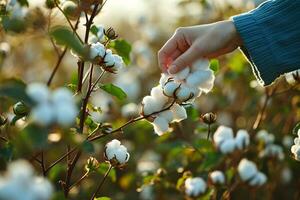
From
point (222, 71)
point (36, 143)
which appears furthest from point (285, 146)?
point (36, 143)

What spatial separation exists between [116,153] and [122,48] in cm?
36

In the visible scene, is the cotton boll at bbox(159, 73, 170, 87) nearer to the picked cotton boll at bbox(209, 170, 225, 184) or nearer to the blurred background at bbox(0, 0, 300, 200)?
the blurred background at bbox(0, 0, 300, 200)

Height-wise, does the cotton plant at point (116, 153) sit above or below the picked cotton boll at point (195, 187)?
above

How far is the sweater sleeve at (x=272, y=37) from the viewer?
53.7 inches

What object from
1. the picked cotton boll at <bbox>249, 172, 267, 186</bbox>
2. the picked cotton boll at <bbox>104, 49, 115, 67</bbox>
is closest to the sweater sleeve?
the picked cotton boll at <bbox>104, 49, 115, 67</bbox>

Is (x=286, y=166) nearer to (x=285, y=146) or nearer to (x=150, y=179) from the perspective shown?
(x=285, y=146)

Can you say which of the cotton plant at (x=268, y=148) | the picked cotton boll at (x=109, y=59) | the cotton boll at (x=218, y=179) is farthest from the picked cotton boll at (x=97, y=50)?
the cotton plant at (x=268, y=148)

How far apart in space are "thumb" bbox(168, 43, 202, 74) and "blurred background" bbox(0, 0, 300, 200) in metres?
0.43

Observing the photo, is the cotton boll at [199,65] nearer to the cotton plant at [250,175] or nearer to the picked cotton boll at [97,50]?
the picked cotton boll at [97,50]

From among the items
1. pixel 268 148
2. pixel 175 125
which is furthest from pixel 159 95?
pixel 268 148

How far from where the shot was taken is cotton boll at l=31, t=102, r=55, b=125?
81 cm

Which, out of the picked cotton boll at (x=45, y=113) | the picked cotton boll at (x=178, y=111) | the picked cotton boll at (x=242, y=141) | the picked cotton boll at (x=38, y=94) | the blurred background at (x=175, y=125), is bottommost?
the blurred background at (x=175, y=125)

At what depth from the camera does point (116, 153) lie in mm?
1363

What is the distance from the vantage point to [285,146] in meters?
2.52
